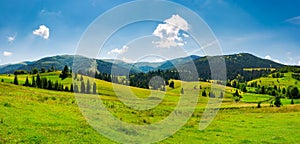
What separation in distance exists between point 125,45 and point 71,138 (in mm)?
7245

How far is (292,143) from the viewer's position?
1020 inches

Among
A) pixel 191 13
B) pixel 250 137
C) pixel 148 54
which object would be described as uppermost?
pixel 191 13

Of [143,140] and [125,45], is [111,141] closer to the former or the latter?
[143,140]

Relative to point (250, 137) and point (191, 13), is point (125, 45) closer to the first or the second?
point (191, 13)

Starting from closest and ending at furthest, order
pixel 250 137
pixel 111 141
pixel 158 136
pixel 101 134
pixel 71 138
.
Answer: pixel 71 138 < pixel 111 141 < pixel 101 134 < pixel 158 136 < pixel 250 137

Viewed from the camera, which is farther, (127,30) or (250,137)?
(250,137)

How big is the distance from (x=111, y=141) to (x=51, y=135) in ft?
13.8

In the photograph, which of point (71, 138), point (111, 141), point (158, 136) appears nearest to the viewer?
point (71, 138)

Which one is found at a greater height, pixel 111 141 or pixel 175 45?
pixel 175 45

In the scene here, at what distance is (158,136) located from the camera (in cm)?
2436

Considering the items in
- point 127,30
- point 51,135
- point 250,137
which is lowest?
point 250,137

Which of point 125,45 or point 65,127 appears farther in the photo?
point 65,127

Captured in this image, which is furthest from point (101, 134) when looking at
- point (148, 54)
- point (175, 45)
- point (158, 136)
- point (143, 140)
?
point (175, 45)

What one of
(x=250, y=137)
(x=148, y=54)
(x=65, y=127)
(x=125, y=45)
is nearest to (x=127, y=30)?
(x=125, y=45)
